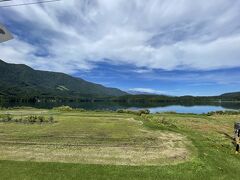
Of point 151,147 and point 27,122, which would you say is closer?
point 151,147

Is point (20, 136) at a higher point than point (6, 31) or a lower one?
lower

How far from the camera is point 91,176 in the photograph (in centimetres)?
1284

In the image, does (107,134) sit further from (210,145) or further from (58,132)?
(210,145)

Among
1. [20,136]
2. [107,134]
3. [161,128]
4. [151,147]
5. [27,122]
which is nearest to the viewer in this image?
[151,147]

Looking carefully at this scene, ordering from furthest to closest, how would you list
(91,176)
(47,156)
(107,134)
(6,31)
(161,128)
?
(161,128) < (107,134) < (47,156) < (91,176) < (6,31)

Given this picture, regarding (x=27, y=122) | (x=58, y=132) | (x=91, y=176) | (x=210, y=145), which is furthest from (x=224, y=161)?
(x=27, y=122)

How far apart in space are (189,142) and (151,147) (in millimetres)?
3708

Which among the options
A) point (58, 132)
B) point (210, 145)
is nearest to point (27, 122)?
point (58, 132)

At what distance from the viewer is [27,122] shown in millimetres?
31500

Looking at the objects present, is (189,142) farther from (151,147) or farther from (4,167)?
(4,167)

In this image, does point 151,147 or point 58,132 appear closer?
point 151,147

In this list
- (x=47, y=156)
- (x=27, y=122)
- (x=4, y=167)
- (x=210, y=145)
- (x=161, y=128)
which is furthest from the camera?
(x=27, y=122)

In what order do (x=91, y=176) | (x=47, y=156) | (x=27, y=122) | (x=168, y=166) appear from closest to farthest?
(x=91, y=176) → (x=168, y=166) → (x=47, y=156) → (x=27, y=122)

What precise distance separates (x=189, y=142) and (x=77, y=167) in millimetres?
10071
